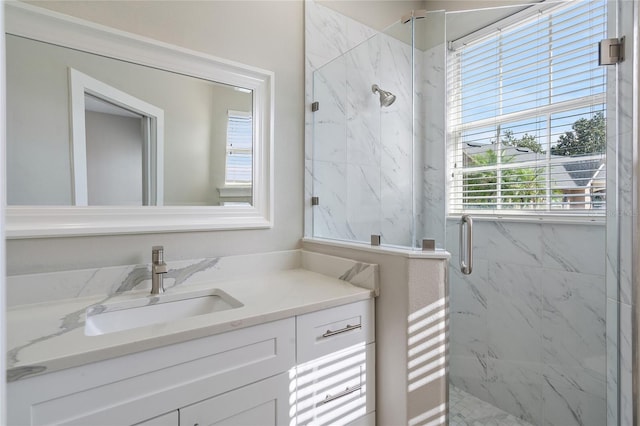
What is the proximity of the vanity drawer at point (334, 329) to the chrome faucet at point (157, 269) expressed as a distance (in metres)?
0.61

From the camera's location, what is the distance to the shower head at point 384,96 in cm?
175

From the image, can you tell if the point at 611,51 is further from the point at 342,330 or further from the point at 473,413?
the point at 473,413

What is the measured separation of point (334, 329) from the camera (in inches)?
51.8

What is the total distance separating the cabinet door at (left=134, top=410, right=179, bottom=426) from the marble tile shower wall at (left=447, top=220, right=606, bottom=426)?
1378mm

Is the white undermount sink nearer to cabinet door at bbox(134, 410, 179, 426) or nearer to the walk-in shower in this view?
cabinet door at bbox(134, 410, 179, 426)

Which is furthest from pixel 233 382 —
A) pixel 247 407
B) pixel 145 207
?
pixel 145 207

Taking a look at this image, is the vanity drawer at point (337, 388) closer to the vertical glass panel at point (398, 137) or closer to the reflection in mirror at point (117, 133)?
the vertical glass panel at point (398, 137)

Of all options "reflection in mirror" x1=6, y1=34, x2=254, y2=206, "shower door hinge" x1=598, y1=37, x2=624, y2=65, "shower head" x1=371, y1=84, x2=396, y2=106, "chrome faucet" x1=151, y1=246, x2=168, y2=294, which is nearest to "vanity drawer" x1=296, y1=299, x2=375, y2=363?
"chrome faucet" x1=151, y1=246, x2=168, y2=294

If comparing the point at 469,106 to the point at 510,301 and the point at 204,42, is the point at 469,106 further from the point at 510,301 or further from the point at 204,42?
the point at 204,42

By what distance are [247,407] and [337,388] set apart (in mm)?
391

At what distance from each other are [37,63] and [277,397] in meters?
1.52

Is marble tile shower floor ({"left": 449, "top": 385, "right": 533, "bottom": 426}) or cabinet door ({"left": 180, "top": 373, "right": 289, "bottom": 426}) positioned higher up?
cabinet door ({"left": 180, "top": 373, "right": 289, "bottom": 426})

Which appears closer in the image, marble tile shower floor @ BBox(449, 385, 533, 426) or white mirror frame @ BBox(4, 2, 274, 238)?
white mirror frame @ BBox(4, 2, 274, 238)

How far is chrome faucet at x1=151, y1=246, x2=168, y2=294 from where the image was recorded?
4.42ft
